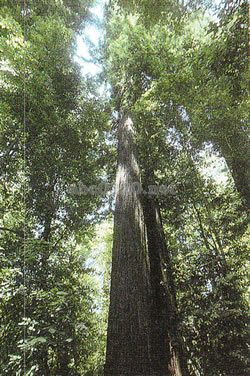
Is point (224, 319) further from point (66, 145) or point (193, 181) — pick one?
point (66, 145)

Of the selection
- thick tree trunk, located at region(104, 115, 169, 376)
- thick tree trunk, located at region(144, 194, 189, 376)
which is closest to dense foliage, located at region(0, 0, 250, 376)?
thick tree trunk, located at region(144, 194, 189, 376)

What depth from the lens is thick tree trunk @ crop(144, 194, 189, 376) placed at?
3.42 meters

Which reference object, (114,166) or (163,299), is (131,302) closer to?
(163,299)

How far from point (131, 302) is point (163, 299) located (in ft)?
6.28

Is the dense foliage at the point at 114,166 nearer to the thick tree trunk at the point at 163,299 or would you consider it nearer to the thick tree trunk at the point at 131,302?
the thick tree trunk at the point at 163,299

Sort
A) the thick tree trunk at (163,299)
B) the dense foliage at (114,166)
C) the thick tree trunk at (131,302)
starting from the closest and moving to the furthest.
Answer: the thick tree trunk at (131,302), the thick tree trunk at (163,299), the dense foliage at (114,166)

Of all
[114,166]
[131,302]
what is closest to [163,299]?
[131,302]

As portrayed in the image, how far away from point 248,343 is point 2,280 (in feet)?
11.8

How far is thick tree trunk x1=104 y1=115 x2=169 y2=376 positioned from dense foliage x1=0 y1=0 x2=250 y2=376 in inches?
43.8

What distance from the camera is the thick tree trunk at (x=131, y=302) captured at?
220cm

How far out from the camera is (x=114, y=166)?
795cm

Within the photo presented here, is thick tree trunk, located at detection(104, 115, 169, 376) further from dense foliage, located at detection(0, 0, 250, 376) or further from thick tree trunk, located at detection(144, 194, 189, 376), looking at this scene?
Result: dense foliage, located at detection(0, 0, 250, 376)

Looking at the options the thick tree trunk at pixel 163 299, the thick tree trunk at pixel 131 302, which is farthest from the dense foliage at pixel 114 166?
the thick tree trunk at pixel 131 302

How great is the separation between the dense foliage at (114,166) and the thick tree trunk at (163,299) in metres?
0.15
